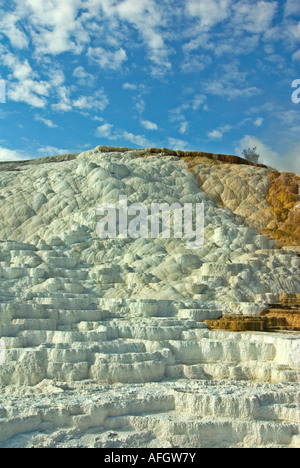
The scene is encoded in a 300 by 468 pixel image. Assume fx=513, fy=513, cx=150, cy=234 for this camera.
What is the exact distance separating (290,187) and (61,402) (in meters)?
19.5

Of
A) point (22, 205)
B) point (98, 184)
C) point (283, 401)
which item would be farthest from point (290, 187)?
point (283, 401)

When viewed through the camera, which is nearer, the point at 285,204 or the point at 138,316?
the point at 138,316

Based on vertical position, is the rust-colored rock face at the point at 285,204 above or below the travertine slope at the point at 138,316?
above

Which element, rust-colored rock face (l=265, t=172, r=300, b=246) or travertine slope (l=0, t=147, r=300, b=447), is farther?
rust-colored rock face (l=265, t=172, r=300, b=246)

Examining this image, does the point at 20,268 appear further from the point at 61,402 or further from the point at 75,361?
the point at 61,402

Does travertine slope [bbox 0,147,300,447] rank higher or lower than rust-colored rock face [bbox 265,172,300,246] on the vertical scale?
lower

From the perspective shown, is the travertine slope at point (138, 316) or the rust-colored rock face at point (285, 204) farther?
the rust-colored rock face at point (285, 204)

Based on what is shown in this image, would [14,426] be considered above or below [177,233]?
below

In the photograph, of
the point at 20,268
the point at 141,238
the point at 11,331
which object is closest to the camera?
the point at 11,331

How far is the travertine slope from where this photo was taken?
8.17 m

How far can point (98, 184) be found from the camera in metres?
21.4

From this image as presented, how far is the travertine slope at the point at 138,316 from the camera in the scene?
817 centimetres

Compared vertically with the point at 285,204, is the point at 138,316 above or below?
below

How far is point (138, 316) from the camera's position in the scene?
13.4 metres
